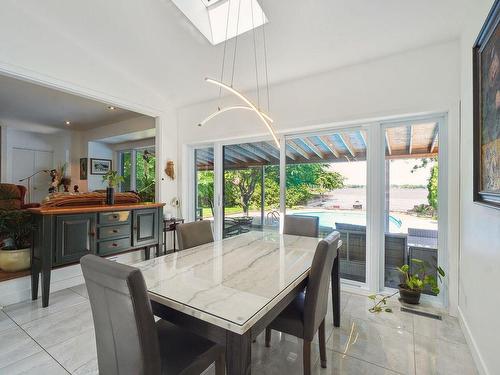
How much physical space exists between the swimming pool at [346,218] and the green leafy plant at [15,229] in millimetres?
3217

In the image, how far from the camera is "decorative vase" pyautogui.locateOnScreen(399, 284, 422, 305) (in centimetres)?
254

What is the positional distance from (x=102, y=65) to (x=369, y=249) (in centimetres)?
414

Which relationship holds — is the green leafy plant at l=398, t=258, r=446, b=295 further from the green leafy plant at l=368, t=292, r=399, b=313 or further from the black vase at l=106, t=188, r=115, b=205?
the black vase at l=106, t=188, r=115, b=205

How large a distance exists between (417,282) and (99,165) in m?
7.08

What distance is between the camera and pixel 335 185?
3.17 m

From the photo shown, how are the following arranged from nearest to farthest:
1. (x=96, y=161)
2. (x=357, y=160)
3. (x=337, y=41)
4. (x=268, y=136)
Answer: (x=337, y=41) → (x=357, y=160) → (x=268, y=136) → (x=96, y=161)

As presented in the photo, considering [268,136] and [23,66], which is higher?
[23,66]

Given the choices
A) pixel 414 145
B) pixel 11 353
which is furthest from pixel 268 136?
pixel 11 353

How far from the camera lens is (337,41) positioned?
2.52 meters

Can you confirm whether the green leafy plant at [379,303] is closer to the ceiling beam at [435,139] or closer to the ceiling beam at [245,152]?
the ceiling beam at [435,139]

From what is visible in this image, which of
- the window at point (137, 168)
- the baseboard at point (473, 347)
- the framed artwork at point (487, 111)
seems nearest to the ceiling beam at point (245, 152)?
the framed artwork at point (487, 111)

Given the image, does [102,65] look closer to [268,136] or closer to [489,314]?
[268,136]

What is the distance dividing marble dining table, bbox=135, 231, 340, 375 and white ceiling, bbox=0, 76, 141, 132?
3.97m

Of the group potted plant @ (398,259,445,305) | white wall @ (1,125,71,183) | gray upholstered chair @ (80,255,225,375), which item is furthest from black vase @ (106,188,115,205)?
white wall @ (1,125,71,183)
